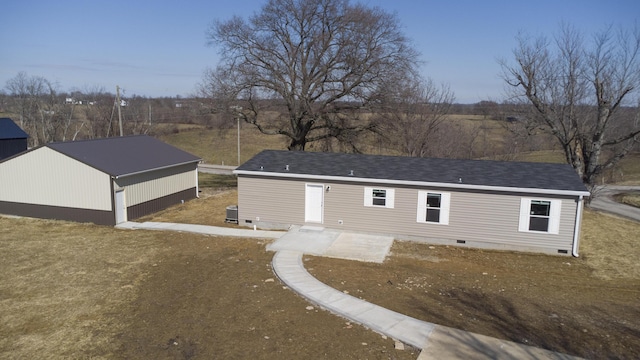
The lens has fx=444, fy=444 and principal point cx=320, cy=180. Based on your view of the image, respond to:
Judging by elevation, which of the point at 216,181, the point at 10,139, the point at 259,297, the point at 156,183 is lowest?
the point at 216,181

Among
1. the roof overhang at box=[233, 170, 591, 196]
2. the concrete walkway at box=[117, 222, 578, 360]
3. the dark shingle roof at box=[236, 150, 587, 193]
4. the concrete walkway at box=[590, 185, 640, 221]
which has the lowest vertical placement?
the concrete walkway at box=[590, 185, 640, 221]

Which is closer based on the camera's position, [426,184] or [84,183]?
[426,184]

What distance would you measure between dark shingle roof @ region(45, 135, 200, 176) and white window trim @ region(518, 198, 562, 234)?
17156mm

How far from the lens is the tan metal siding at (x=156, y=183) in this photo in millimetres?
21250

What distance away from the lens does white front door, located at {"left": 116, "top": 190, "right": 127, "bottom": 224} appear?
2047cm

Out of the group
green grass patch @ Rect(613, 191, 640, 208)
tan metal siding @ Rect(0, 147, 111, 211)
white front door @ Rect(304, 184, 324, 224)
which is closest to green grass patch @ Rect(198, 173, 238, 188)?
tan metal siding @ Rect(0, 147, 111, 211)

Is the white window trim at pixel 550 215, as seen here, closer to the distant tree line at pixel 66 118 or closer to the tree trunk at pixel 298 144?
the tree trunk at pixel 298 144

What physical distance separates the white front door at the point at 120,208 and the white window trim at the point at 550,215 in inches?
681

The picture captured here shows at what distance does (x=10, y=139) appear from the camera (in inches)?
1208

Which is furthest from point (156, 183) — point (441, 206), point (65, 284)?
point (441, 206)

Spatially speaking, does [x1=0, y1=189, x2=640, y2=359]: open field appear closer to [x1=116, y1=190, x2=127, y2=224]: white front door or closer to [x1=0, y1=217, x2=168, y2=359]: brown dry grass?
[x1=0, y1=217, x2=168, y2=359]: brown dry grass

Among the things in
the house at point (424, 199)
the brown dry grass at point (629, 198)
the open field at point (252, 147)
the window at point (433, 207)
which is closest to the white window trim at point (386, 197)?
the house at point (424, 199)

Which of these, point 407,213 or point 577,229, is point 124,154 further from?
point 577,229

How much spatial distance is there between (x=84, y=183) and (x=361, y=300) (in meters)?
15.2
